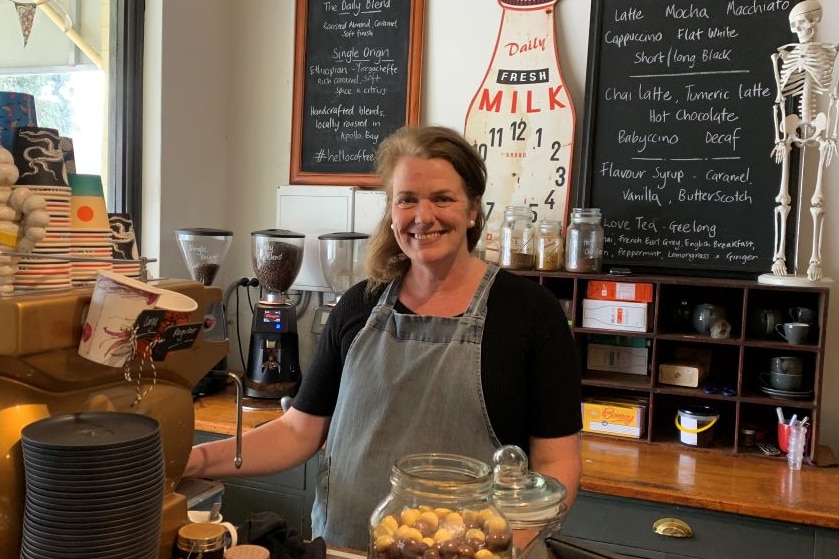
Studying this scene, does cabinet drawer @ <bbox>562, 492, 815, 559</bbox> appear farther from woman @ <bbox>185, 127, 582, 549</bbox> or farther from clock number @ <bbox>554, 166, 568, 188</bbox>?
clock number @ <bbox>554, 166, 568, 188</bbox>

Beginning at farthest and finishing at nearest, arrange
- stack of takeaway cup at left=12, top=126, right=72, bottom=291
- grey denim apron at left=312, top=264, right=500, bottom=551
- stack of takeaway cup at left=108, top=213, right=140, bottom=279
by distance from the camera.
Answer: grey denim apron at left=312, top=264, right=500, bottom=551 < stack of takeaway cup at left=108, top=213, right=140, bottom=279 < stack of takeaway cup at left=12, top=126, right=72, bottom=291

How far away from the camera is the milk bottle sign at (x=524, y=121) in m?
2.50

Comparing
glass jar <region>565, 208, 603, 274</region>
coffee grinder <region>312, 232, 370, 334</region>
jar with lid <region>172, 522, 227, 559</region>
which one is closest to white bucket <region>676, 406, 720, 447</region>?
glass jar <region>565, 208, 603, 274</region>

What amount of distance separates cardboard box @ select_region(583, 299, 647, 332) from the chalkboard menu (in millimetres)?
200

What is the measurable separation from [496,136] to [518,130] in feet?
0.25

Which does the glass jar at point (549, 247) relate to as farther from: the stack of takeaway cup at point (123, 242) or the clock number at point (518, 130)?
the stack of takeaway cup at point (123, 242)

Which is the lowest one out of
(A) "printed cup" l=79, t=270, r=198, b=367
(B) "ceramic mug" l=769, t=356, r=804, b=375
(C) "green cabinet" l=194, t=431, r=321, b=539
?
(C) "green cabinet" l=194, t=431, r=321, b=539

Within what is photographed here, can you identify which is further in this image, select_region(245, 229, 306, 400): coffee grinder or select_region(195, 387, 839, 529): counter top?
select_region(245, 229, 306, 400): coffee grinder

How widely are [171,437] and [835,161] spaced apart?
6.69ft

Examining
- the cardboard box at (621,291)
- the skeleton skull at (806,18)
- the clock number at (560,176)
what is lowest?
the cardboard box at (621,291)

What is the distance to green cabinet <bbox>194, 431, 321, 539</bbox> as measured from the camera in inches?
89.2

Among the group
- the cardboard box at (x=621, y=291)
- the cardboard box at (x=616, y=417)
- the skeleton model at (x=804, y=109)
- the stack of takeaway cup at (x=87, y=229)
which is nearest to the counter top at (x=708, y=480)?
the cardboard box at (x=616, y=417)

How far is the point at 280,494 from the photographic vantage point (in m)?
2.30

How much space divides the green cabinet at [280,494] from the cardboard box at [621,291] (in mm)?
940
